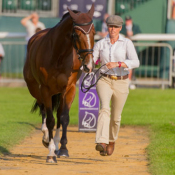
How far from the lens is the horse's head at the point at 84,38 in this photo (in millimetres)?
7727

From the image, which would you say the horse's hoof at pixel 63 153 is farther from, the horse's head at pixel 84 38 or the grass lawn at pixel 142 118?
the horse's head at pixel 84 38

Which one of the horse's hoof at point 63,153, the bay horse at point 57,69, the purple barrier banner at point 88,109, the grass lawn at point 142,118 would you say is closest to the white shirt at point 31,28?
the grass lawn at point 142,118

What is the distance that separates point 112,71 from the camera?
27.2 feet

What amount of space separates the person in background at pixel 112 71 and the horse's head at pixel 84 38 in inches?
13.5

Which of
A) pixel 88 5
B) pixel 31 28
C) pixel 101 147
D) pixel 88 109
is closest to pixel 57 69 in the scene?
pixel 101 147

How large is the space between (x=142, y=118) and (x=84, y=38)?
5.24 m

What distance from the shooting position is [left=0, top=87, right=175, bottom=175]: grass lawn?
28.1ft

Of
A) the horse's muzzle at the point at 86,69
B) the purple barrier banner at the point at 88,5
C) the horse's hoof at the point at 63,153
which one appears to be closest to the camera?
the horse's muzzle at the point at 86,69

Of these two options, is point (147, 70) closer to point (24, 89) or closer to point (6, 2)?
point (24, 89)

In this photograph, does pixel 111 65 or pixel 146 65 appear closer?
pixel 111 65

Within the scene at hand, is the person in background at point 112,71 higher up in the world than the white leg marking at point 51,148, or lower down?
higher up

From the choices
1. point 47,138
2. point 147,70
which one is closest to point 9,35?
point 147,70

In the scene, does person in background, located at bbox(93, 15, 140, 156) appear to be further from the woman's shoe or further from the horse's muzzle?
the horse's muzzle

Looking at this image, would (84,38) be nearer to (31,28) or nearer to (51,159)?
(51,159)
